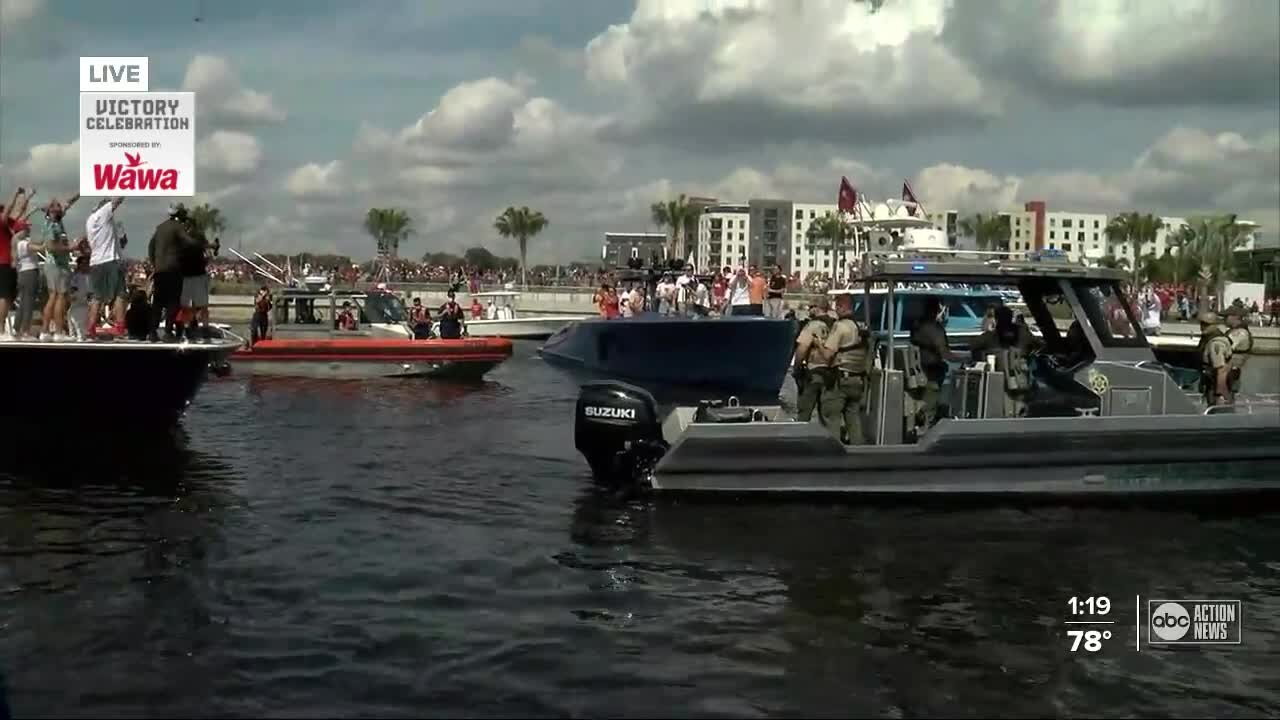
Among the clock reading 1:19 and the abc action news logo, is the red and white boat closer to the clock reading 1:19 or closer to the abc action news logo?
the clock reading 1:19


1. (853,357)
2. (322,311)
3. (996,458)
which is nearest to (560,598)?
(853,357)

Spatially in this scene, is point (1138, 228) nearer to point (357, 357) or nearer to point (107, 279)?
point (357, 357)

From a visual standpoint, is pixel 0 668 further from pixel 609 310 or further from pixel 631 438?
pixel 609 310

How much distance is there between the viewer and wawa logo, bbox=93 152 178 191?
12881 millimetres

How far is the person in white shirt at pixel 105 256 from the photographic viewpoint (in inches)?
535

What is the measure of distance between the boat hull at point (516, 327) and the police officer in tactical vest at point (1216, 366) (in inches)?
981

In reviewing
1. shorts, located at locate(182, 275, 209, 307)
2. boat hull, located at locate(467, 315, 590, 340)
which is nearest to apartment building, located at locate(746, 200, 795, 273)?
boat hull, located at locate(467, 315, 590, 340)

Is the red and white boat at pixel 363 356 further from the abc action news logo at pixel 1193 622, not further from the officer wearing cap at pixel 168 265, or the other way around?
the abc action news logo at pixel 1193 622

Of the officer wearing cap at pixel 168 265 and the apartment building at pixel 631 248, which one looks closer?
the officer wearing cap at pixel 168 265

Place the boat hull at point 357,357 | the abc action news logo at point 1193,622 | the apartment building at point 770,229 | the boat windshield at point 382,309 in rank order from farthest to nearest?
the apartment building at point 770,229 → the boat windshield at point 382,309 → the boat hull at point 357,357 → the abc action news logo at point 1193,622

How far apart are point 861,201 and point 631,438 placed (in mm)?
8703

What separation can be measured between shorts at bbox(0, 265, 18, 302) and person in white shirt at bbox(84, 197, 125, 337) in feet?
2.74

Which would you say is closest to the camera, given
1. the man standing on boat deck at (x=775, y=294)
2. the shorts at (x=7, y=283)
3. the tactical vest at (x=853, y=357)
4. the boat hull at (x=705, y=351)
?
the tactical vest at (x=853, y=357)

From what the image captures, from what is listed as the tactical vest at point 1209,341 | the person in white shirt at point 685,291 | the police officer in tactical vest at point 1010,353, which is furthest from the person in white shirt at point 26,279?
the person in white shirt at point 685,291
